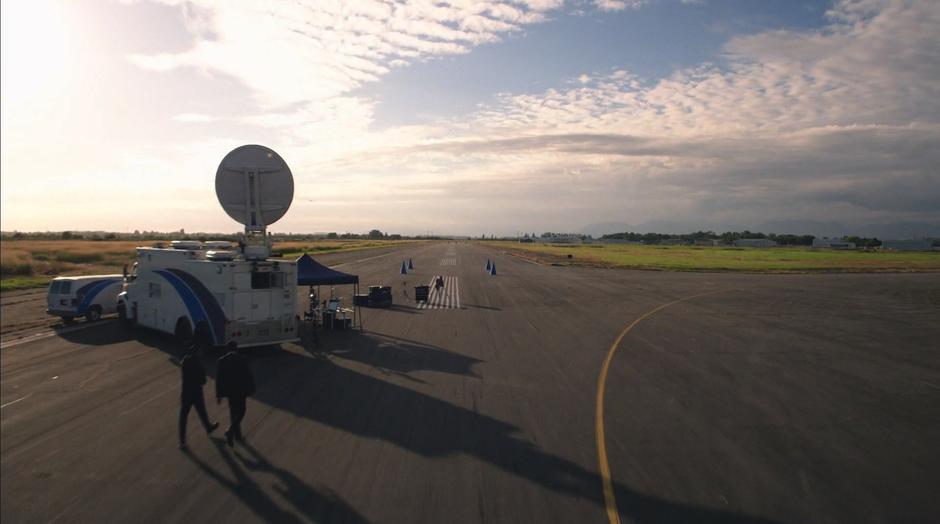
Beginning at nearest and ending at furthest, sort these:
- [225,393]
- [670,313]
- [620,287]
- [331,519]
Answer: [331,519] → [225,393] → [670,313] → [620,287]

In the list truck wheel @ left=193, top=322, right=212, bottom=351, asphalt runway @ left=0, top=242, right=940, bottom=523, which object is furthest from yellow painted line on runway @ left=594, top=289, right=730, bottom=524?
truck wheel @ left=193, top=322, right=212, bottom=351

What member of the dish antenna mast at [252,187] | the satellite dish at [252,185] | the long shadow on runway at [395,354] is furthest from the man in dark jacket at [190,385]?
the satellite dish at [252,185]

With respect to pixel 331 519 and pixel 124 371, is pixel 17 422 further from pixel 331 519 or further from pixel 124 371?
pixel 331 519

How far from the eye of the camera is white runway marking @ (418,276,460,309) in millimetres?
29766

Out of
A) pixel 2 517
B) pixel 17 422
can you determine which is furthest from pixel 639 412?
pixel 17 422

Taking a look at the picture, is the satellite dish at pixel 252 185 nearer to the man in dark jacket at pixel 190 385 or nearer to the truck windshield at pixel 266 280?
the truck windshield at pixel 266 280

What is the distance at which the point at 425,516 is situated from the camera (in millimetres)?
7223

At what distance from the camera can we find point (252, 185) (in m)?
18.2

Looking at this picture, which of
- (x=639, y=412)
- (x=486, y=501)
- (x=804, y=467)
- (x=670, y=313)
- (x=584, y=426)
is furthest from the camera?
(x=670, y=313)

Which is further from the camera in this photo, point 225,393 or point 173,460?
point 225,393

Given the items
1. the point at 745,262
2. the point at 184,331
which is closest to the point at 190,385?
the point at 184,331

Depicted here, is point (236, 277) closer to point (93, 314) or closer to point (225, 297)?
point (225, 297)

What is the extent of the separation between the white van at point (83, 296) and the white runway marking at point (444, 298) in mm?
14358

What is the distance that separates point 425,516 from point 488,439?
300 centimetres
